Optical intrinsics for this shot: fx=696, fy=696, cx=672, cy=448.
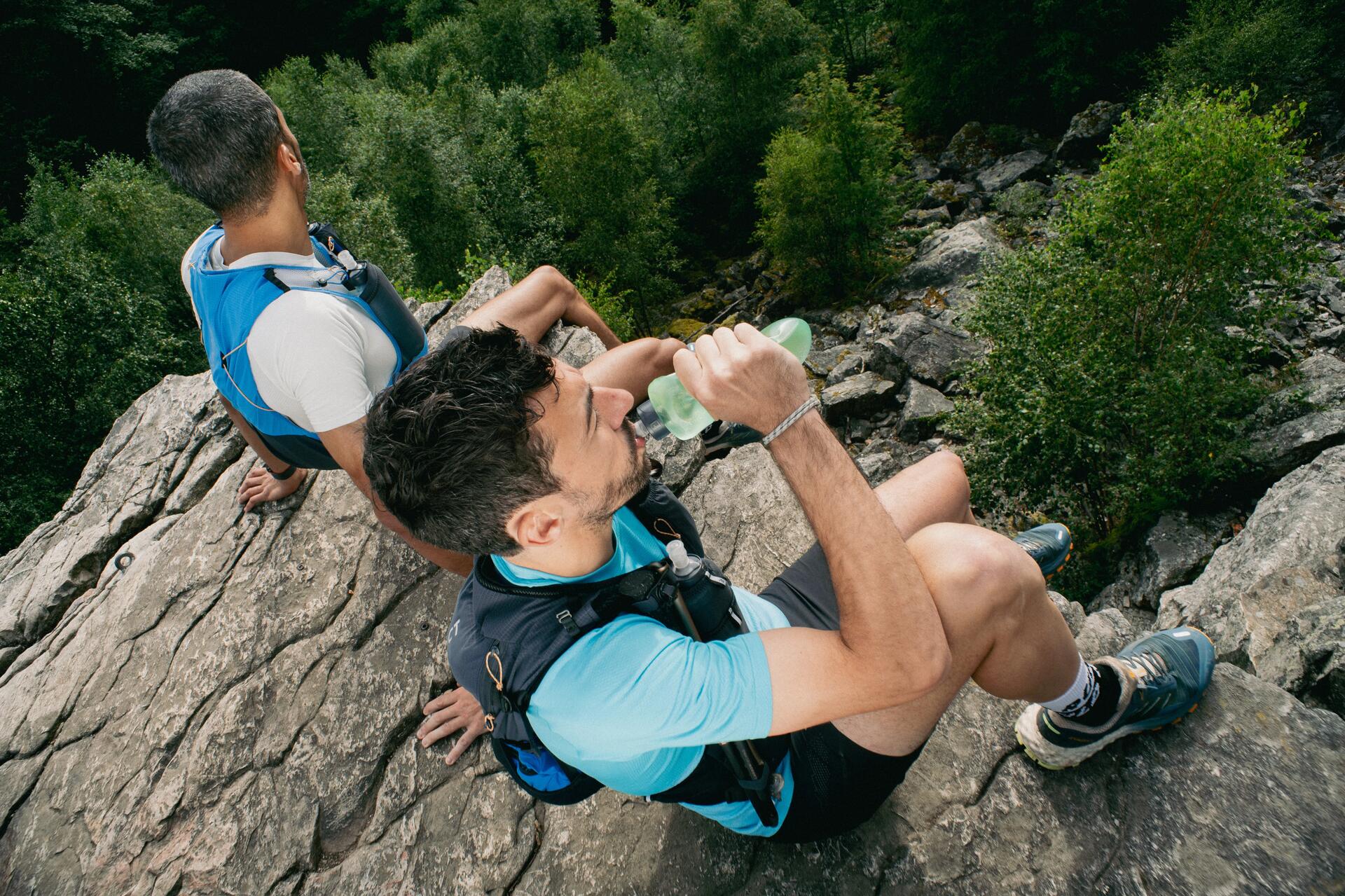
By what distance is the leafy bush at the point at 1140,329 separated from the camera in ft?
35.1

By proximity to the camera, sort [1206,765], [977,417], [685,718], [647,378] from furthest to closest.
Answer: [977,417] → [647,378] → [1206,765] → [685,718]

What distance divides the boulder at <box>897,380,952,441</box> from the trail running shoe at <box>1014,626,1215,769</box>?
12.8 m

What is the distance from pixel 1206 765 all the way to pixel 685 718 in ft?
7.53

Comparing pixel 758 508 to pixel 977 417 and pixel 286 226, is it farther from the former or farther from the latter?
pixel 977 417

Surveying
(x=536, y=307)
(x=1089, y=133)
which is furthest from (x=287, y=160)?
(x=1089, y=133)

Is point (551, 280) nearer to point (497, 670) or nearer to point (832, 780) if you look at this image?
point (497, 670)

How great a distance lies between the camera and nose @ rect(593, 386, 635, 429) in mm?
2145

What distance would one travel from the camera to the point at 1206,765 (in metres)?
2.67

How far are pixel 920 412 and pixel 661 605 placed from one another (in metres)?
14.9

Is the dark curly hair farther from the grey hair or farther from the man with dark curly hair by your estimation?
the grey hair

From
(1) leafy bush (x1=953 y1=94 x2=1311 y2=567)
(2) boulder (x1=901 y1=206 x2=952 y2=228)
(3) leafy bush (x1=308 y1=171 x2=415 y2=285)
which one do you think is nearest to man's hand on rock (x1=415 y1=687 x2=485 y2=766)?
(1) leafy bush (x1=953 y1=94 x2=1311 y2=567)

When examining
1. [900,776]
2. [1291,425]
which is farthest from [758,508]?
[1291,425]

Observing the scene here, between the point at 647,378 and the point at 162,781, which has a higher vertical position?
the point at 647,378

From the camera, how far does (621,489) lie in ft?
6.86
